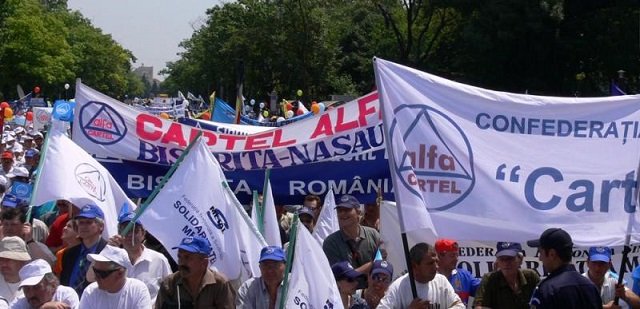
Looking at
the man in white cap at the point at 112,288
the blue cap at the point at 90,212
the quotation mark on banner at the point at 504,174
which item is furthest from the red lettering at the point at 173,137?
the quotation mark on banner at the point at 504,174

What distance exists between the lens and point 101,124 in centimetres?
928

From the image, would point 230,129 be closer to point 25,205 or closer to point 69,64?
point 25,205

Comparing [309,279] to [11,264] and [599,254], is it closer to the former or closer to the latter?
[11,264]

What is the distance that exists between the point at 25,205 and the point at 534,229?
4195 mm

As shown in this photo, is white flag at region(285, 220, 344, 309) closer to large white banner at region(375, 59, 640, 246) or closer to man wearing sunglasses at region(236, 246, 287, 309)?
man wearing sunglasses at region(236, 246, 287, 309)

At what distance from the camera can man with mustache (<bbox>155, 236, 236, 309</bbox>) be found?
21.2ft

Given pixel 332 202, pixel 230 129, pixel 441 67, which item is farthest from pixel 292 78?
pixel 332 202

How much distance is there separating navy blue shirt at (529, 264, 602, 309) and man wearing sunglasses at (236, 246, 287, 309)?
166 cm


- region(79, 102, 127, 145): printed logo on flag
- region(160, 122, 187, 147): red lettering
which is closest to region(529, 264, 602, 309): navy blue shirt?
region(160, 122, 187, 147): red lettering

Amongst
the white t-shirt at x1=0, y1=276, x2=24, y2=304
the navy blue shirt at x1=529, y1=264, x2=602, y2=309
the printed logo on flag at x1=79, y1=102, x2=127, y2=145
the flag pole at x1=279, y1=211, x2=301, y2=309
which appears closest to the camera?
the navy blue shirt at x1=529, y1=264, x2=602, y2=309

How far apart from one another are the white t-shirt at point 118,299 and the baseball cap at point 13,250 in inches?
Answer: 33.8

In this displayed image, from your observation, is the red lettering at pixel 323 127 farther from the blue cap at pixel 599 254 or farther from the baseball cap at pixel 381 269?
Answer: the blue cap at pixel 599 254

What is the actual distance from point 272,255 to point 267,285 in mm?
215

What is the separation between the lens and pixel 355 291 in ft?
24.2
